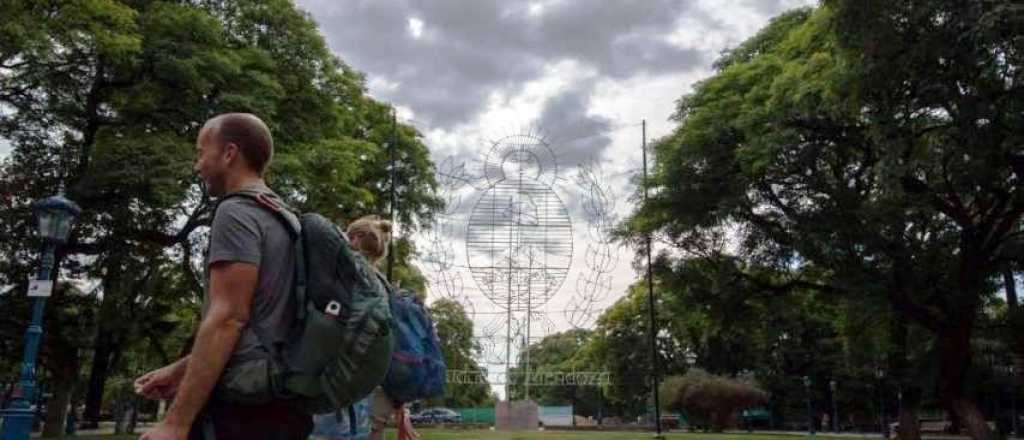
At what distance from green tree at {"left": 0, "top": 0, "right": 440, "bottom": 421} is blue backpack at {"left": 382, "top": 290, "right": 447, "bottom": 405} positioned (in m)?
12.5

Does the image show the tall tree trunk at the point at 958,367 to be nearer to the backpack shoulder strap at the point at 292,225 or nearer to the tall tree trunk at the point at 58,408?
the backpack shoulder strap at the point at 292,225

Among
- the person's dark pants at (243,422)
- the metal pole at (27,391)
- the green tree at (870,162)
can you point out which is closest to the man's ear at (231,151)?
the person's dark pants at (243,422)

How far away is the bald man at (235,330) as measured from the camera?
2.30 metres

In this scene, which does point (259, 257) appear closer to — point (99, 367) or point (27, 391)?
point (27, 391)

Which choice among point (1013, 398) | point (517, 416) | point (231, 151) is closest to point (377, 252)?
point (231, 151)

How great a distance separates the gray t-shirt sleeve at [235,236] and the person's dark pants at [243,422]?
0.43 meters

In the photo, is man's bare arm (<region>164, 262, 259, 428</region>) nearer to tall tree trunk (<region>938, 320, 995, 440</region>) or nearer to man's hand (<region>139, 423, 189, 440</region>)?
man's hand (<region>139, 423, 189, 440</region>)

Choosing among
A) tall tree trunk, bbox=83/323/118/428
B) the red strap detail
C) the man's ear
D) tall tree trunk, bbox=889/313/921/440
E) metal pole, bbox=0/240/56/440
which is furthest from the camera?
tall tree trunk, bbox=889/313/921/440

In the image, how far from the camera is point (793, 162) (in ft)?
66.2

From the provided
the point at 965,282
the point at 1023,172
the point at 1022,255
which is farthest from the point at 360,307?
the point at 1022,255

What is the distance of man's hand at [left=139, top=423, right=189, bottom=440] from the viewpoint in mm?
2256

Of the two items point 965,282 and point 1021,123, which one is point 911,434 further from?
point 1021,123

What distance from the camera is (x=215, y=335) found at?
230cm

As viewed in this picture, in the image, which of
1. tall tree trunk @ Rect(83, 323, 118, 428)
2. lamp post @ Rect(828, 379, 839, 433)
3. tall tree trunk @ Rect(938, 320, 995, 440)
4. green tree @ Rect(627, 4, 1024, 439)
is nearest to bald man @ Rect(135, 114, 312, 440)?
green tree @ Rect(627, 4, 1024, 439)
